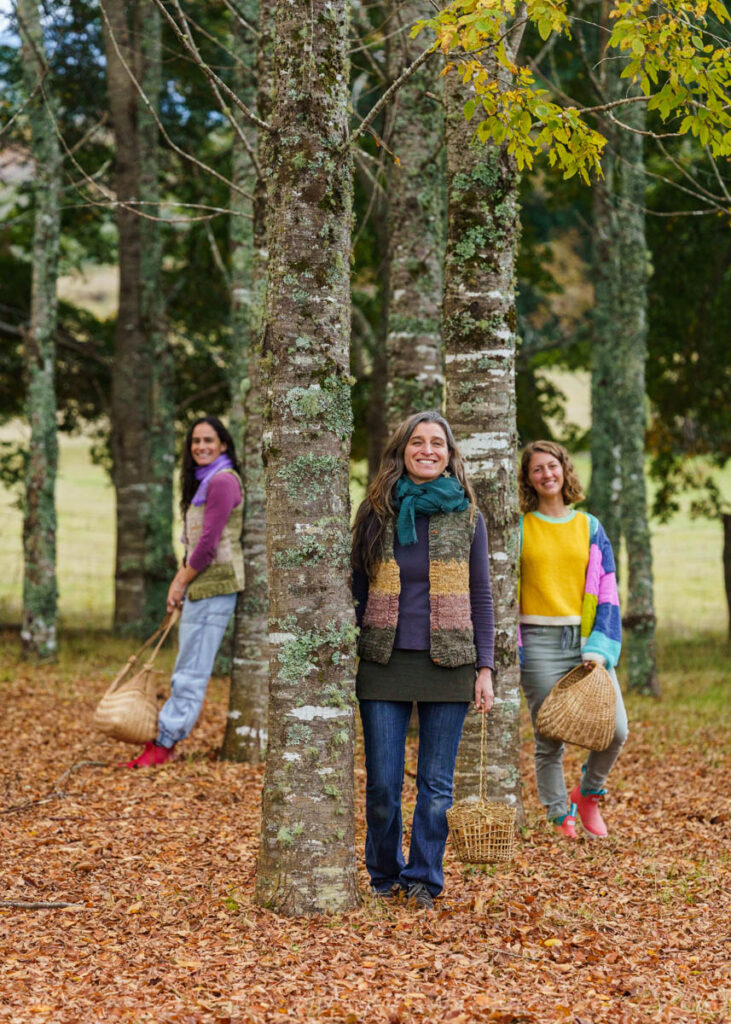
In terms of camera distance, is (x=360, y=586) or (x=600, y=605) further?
(x=600, y=605)

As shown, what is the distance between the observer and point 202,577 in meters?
7.46

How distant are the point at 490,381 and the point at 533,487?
85cm

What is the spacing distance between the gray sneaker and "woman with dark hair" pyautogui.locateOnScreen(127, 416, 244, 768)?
3.00 m

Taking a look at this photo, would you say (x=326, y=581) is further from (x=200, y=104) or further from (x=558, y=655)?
(x=200, y=104)

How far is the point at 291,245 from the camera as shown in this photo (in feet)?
14.6

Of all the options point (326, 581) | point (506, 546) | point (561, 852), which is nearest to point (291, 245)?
point (326, 581)

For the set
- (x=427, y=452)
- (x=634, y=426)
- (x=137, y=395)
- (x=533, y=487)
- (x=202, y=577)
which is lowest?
(x=202, y=577)

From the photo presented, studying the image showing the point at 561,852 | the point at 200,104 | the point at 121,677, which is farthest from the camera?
the point at 200,104

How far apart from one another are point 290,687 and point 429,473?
3.71 ft

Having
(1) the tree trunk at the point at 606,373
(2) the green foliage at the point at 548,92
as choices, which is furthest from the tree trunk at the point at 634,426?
(2) the green foliage at the point at 548,92

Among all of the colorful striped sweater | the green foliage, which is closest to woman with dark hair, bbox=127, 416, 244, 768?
the colorful striped sweater

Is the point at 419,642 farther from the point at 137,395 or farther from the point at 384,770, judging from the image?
the point at 137,395

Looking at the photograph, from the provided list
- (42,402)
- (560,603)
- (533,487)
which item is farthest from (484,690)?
(42,402)

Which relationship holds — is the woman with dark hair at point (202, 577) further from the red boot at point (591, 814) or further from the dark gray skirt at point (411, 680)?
the dark gray skirt at point (411, 680)
